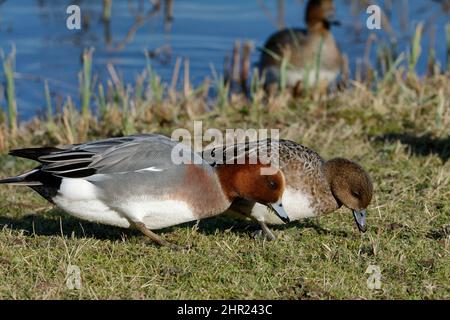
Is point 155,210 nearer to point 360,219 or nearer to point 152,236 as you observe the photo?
point 152,236

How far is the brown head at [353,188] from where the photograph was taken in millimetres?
4242

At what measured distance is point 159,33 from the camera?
1028 centimetres

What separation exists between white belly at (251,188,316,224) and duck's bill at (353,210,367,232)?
0.69 ft

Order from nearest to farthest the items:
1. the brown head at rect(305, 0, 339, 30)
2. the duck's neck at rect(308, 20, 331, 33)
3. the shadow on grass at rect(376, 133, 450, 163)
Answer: the shadow on grass at rect(376, 133, 450, 163) → the duck's neck at rect(308, 20, 331, 33) → the brown head at rect(305, 0, 339, 30)

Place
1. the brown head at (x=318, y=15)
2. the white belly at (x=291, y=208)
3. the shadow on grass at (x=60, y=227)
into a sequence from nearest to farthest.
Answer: the white belly at (x=291, y=208)
the shadow on grass at (x=60, y=227)
the brown head at (x=318, y=15)

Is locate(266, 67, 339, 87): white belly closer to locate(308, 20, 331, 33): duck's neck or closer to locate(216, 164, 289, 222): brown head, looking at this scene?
locate(308, 20, 331, 33): duck's neck

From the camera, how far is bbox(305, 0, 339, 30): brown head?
9625 millimetres

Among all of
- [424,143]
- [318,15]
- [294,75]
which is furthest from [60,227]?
[318,15]

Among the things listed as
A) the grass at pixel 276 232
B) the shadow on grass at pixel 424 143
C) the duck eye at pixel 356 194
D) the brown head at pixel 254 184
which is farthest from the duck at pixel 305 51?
the brown head at pixel 254 184

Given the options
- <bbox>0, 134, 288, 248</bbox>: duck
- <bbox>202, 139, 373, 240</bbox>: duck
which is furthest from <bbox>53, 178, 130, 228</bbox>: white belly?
<bbox>202, 139, 373, 240</bbox>: duck

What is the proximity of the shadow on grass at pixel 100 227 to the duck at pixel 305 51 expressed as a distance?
3663mm

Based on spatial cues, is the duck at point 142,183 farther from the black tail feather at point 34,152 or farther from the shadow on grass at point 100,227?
the shadow on grass at point 100,227

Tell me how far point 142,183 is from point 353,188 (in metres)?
1.04

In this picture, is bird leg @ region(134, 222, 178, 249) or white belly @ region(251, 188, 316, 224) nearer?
bird leg @ region(134, 222, 178, 249)
